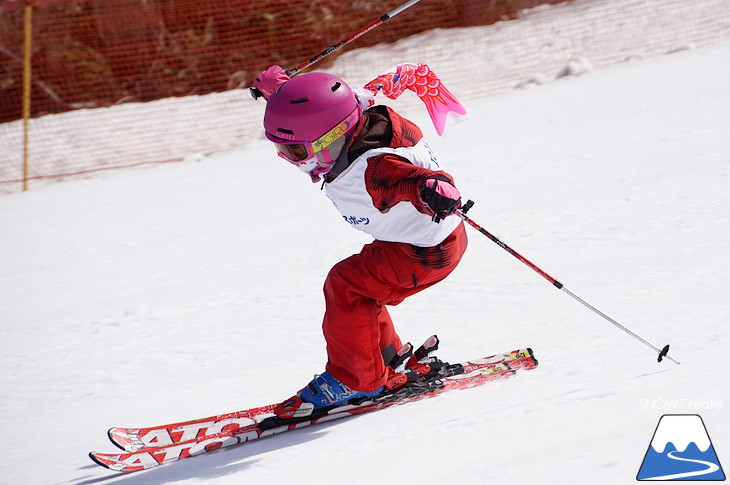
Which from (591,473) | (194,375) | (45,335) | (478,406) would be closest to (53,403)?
(194,375)

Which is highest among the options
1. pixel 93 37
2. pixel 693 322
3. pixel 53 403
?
pixel 93 37

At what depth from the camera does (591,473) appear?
2314mm

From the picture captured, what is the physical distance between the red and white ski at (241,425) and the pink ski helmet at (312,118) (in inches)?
42.2

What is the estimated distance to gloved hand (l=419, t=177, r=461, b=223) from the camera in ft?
9.20

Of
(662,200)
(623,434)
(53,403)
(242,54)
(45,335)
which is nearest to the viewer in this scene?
(623,434)

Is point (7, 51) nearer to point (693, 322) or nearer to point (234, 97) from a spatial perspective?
point (234, 97)

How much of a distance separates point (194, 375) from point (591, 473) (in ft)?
7.86

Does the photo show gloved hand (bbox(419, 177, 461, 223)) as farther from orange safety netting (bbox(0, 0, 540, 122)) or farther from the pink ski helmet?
orange safety netting (bbox(0, 0, 540, 122))

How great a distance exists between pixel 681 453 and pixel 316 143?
1.67 meters

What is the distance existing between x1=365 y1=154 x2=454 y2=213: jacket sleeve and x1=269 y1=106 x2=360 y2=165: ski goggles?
0.58 ft

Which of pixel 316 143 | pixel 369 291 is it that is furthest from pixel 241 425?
pixel 316 143

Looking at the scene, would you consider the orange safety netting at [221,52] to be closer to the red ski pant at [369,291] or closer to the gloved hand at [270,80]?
the gloved hand at [270,80]

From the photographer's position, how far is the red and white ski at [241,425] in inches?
129

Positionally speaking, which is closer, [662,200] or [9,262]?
[662,200]
